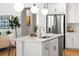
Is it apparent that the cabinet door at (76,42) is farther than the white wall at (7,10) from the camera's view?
Yes

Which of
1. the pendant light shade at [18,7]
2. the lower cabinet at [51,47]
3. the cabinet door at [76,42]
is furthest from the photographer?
the cabinet door at [76,42]

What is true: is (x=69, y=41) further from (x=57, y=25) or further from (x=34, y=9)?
(x=34, y=9)

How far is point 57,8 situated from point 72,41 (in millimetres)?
Answer: 708

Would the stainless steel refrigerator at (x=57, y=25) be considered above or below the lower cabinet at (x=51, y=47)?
above

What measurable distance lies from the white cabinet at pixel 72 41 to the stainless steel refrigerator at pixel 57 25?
12cm

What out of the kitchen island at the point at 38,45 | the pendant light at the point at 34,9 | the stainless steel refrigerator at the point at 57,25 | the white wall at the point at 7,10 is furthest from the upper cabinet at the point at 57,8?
the white wall at the point at 7,10

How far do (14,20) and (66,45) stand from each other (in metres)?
1.00

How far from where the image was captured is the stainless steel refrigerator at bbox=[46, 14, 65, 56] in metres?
2.55

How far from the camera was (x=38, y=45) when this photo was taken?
2578mm

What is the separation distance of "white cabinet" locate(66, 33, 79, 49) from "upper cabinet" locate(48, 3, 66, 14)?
1.44ft

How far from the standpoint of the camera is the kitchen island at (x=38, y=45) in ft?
8.13

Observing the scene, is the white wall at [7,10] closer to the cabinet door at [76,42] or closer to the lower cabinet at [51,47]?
the lower cabinet at [51,47]

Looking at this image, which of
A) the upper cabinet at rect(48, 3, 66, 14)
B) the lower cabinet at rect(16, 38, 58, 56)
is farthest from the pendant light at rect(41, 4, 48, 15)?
the lower cabinet at rect(16, 38, 58, 56)

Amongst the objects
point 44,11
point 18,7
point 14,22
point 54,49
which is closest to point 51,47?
point 54,49
